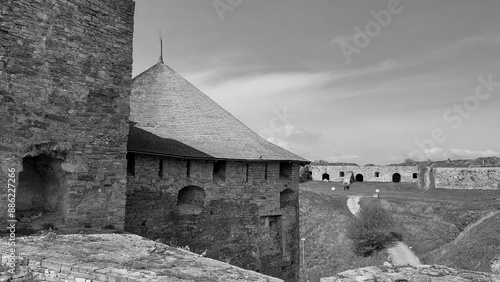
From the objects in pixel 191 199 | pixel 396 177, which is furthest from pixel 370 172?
pixel 191 199

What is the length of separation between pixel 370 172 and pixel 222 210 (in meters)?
47.0

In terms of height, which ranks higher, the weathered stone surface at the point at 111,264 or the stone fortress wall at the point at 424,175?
the stone fortress wall at the point at 424,175

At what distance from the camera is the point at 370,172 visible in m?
54.8

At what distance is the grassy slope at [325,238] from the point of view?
2409 centimetres

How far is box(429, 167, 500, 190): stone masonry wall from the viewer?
132ft

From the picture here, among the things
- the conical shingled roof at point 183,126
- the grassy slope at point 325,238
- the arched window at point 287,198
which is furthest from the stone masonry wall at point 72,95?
the grassy slope at point 325,238

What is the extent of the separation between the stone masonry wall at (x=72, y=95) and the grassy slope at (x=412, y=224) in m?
17.6

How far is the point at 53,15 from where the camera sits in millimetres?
7129

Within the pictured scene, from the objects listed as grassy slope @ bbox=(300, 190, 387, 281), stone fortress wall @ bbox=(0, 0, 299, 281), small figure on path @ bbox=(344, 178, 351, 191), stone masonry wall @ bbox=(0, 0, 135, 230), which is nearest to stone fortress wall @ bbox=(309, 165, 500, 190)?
small figure on path @ bbox=(344, 178, 351, 191)

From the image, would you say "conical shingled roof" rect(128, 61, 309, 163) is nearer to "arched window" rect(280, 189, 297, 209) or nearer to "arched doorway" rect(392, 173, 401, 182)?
"arched window" rect(280, 189, 297, 209)

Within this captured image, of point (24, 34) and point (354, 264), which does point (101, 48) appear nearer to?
point (24, 34)

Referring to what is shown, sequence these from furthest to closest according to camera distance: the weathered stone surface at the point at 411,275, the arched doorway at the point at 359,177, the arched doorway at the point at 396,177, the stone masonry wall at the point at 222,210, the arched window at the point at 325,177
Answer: the arched window at the point at 325,177
the arched doorway at the point at 359,177
the arched doorway at the point at 396,177
the stone masonry wall at the point at 222,210
the weathered stone surface at the point at 411,275

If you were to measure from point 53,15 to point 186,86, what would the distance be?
7.10 m

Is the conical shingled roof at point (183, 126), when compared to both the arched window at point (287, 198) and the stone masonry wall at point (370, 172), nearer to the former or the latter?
the arched window at point (287, 198)
